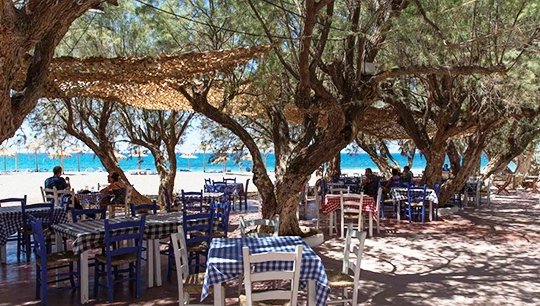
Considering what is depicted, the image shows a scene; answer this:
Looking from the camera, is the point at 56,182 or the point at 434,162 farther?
the point at 434,162

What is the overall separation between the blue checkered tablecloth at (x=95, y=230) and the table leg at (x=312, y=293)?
7.99 feet

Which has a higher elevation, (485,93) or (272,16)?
(272,16)

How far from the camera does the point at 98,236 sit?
5230 millimetres

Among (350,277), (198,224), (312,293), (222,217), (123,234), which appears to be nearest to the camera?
(312,293)

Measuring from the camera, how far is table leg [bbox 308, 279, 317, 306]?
3.94 m

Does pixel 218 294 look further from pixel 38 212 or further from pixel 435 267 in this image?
pixel 38 212

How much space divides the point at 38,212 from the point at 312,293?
4963 millimetres

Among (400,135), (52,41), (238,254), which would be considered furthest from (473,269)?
(400,135)

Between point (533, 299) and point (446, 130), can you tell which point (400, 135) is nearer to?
point (446, 130)

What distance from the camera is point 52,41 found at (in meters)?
3.92

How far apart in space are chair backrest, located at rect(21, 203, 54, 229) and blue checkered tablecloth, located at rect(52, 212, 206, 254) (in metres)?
1.47

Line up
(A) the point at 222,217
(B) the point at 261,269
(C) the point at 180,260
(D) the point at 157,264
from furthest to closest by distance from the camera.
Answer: (A) the point at 222,217, (D) the point at 157,264, (C) the point at 180,260, (B) the point at 261,269

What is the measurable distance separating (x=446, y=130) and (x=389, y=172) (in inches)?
220

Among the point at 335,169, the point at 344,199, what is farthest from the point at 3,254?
the point at 335,169
